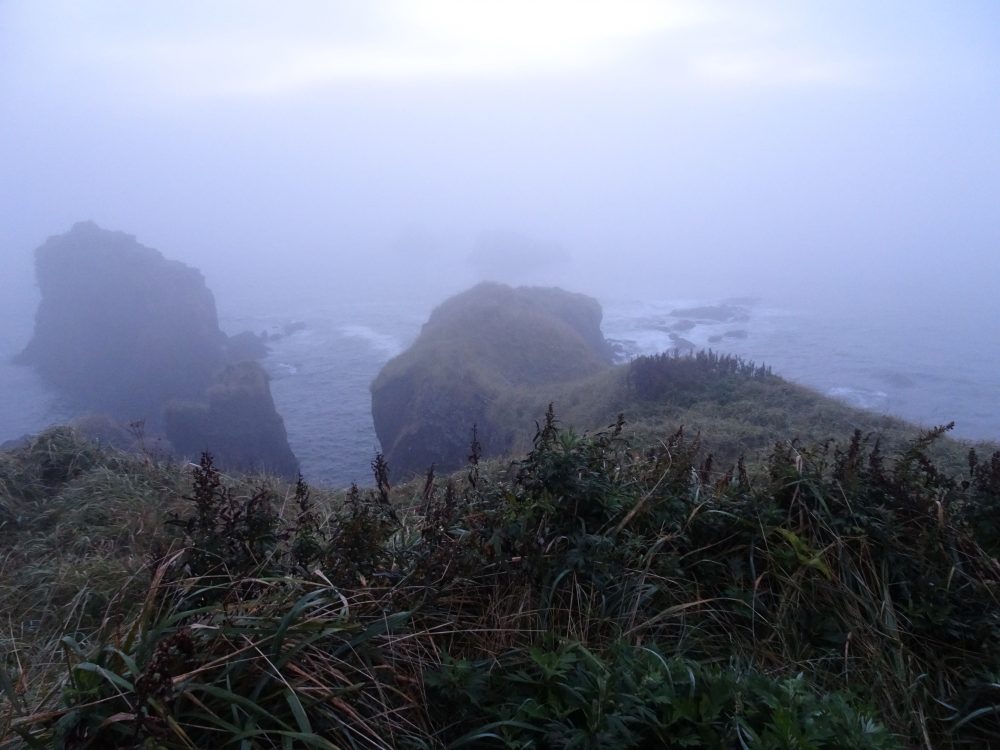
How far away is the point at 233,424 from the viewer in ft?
131

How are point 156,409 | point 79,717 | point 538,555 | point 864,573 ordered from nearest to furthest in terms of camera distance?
point 79,717
point 538,555
point 864,573
point 156,409

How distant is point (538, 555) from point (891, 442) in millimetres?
15001

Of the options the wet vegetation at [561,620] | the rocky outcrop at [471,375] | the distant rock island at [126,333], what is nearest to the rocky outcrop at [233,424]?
the distant rock island at [126,333]

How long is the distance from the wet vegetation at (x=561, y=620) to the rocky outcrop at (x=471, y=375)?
21.9 metres

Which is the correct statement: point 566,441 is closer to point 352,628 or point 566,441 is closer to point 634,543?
point 634,543

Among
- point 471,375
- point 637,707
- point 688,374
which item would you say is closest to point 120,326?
point 471,375

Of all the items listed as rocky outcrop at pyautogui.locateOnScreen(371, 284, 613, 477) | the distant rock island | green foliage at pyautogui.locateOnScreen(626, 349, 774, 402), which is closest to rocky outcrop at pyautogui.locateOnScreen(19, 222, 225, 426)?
the distant rock island

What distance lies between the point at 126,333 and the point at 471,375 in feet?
172

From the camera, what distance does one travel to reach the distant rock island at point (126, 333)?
59312 millimetres

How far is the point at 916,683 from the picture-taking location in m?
2.58

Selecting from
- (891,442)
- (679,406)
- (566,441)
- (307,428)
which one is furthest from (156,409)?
(566,441)

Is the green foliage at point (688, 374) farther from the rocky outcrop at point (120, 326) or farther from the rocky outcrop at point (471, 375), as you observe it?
the rocky outcrop at point (120, 326)

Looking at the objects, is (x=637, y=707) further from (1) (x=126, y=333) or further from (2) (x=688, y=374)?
(1) (x=126, y=333)

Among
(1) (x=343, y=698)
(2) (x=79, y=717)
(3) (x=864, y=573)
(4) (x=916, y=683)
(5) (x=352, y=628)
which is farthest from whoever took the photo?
(3) (x=864, y=573)
